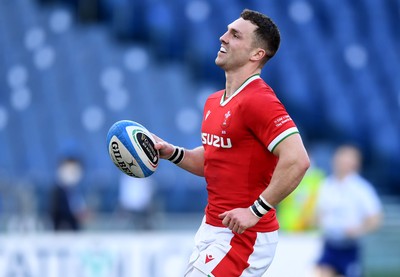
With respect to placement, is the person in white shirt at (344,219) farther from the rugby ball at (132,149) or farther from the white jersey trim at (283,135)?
the white jersey trim at (283,135)

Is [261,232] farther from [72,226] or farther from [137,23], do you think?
[137,23]

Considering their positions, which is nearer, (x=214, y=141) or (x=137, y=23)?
(x=214, y=141)

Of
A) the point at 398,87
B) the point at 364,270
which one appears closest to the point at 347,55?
the point at 398,87

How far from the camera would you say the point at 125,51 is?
51.4 feet

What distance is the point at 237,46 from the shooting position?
4996 millimetres

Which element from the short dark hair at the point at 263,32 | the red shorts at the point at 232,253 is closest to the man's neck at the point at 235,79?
the short dark hair at the point at 263,32

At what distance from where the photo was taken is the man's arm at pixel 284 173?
4629 mm

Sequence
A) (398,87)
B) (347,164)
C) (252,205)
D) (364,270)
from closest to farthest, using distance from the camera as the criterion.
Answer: (252,205), (347,164), (364,270), (398,87)

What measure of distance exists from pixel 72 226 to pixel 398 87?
731cm

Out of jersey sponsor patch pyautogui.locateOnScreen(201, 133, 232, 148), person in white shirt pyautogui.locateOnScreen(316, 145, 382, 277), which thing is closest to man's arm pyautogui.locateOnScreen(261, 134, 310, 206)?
jersey sponsor patch pyautogui.locateOnScreen(201, 133, 232, 148)

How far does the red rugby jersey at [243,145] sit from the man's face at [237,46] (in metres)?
0.12

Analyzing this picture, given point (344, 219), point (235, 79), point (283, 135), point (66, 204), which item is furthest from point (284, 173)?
point (66, 204)

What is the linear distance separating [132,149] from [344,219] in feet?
14.3

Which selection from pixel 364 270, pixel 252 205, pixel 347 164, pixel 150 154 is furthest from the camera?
pixel 364 270
